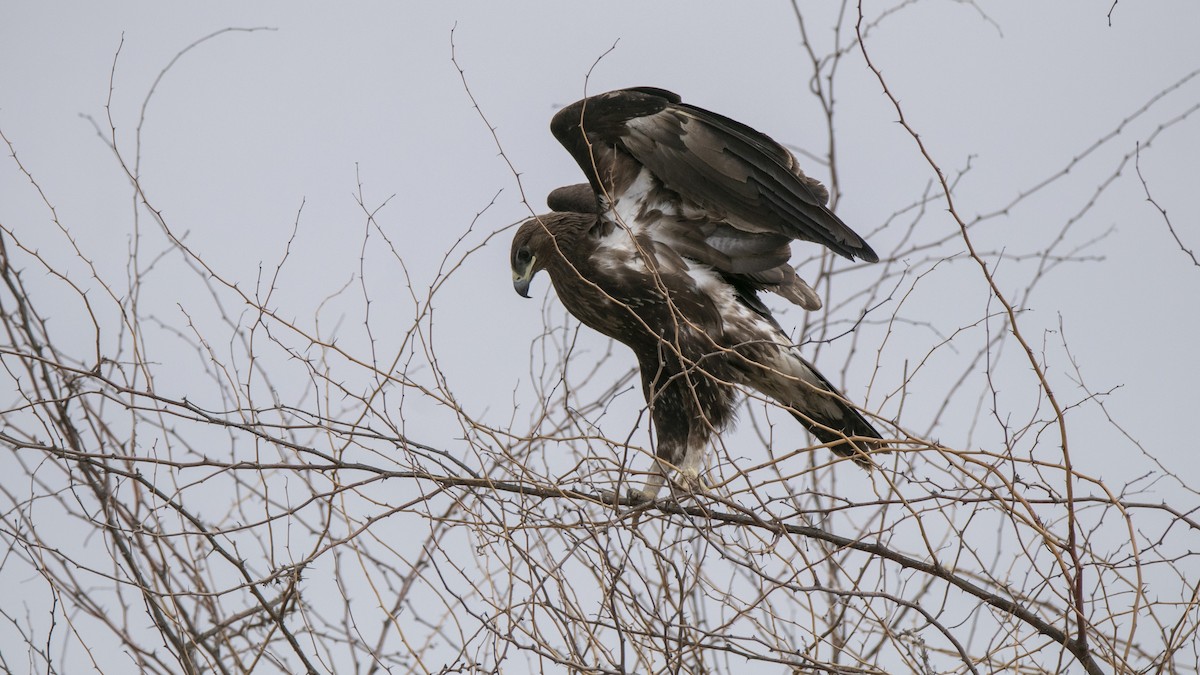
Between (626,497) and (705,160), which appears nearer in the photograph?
(626,497)

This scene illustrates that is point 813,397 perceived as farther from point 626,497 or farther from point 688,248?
point 626,497

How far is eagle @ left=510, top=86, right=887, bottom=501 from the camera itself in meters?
4.36

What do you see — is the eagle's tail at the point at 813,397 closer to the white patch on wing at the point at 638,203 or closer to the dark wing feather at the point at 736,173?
the dark wing feather at the point at 736,173

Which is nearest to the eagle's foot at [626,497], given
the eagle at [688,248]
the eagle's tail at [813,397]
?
the eagle at [688,248]

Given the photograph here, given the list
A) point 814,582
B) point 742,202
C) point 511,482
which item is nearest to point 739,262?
point 742,202

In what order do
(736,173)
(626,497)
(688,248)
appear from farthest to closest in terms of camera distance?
(688,248) < (736,173) < (626,497)

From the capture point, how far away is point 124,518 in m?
3.57

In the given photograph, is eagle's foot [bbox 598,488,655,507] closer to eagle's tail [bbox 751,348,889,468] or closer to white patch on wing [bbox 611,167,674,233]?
eagle's tail [bbox 751,348,889,468]

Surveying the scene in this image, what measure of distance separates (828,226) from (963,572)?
136 cm

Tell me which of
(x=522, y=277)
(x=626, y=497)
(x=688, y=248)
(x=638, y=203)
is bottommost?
(x=626, y=497)

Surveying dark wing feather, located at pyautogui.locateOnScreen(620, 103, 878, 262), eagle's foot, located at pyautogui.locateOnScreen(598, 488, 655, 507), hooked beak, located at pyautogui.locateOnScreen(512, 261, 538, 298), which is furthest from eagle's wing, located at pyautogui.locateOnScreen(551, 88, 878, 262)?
eagle's foot, located at pyautogui.locateOnScreen(598, 488, 655, 507)

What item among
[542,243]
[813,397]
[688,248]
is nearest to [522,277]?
[542,243]

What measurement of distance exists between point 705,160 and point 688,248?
0.46 meters

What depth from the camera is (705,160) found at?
4.42 metres
